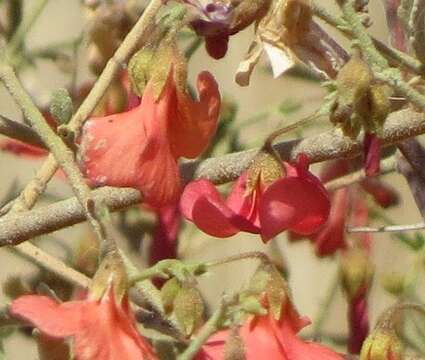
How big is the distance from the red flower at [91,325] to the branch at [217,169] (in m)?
0.20

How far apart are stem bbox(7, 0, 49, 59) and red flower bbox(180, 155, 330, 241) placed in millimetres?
468

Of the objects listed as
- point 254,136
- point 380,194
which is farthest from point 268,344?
point 254,136

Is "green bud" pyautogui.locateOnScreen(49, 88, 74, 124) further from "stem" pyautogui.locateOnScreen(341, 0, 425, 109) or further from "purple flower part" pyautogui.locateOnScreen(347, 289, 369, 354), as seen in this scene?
"purple flower part" pyautogui.locateOnScreen(347, 289, 369, 354)

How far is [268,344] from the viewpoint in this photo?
3.63ft

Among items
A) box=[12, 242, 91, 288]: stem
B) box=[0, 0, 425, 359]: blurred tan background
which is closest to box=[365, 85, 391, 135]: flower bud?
box=[12, 242, 91, 288]: stem

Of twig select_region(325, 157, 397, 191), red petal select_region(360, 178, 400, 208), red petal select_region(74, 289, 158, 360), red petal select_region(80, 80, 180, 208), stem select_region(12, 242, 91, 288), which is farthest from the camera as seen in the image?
red petal select_region(360, 178, 400, 208)

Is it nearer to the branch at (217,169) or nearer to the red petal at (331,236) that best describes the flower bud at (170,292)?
the branch at (217,169)

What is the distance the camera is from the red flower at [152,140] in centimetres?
111

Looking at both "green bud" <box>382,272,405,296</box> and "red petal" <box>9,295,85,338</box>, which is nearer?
"red petal" <box>9,295,85,338</box>

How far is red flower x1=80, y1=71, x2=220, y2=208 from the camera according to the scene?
1112 millimetres

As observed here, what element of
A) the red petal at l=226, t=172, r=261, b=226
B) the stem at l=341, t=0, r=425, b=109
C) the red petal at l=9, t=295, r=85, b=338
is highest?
the stem at l=341, t=0, r=425, b=109

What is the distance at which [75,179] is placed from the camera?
108cm

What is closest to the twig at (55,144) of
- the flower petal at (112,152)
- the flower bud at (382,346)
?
the flower petal at (112,152)

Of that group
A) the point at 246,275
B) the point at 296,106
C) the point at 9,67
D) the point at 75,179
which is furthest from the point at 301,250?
the point at 75,179
